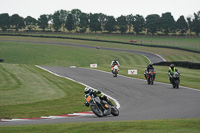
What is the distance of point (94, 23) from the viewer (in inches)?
6841

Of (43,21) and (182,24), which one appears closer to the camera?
(182,24)

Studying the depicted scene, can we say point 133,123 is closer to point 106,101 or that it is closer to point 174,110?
point 106,101

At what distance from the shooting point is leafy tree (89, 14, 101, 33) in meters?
173

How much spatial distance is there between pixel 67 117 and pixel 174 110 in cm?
447

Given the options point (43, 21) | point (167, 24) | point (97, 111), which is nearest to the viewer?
point (97, 111)

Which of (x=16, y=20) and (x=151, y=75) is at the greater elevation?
(x=16, y=20)

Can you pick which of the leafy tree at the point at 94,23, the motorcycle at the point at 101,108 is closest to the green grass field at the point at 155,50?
the motorcycle at the point at 101,108

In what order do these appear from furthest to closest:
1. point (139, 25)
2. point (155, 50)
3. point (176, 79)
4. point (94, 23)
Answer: point (94, 23), point (139, 25), point (155, 50), point (176, 79)

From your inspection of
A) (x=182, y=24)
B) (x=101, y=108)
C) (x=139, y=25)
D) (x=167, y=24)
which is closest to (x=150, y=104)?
(x=101, y=108)

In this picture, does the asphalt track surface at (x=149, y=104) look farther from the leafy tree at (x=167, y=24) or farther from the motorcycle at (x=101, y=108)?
the leafy tree at (x=167, y=24)

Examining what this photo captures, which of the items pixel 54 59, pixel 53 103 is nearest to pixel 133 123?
pixel 53 103

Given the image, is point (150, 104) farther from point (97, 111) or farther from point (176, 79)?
point (176, 79)

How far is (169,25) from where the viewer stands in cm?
16050

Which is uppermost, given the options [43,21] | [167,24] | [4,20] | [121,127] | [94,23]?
[4,20]
